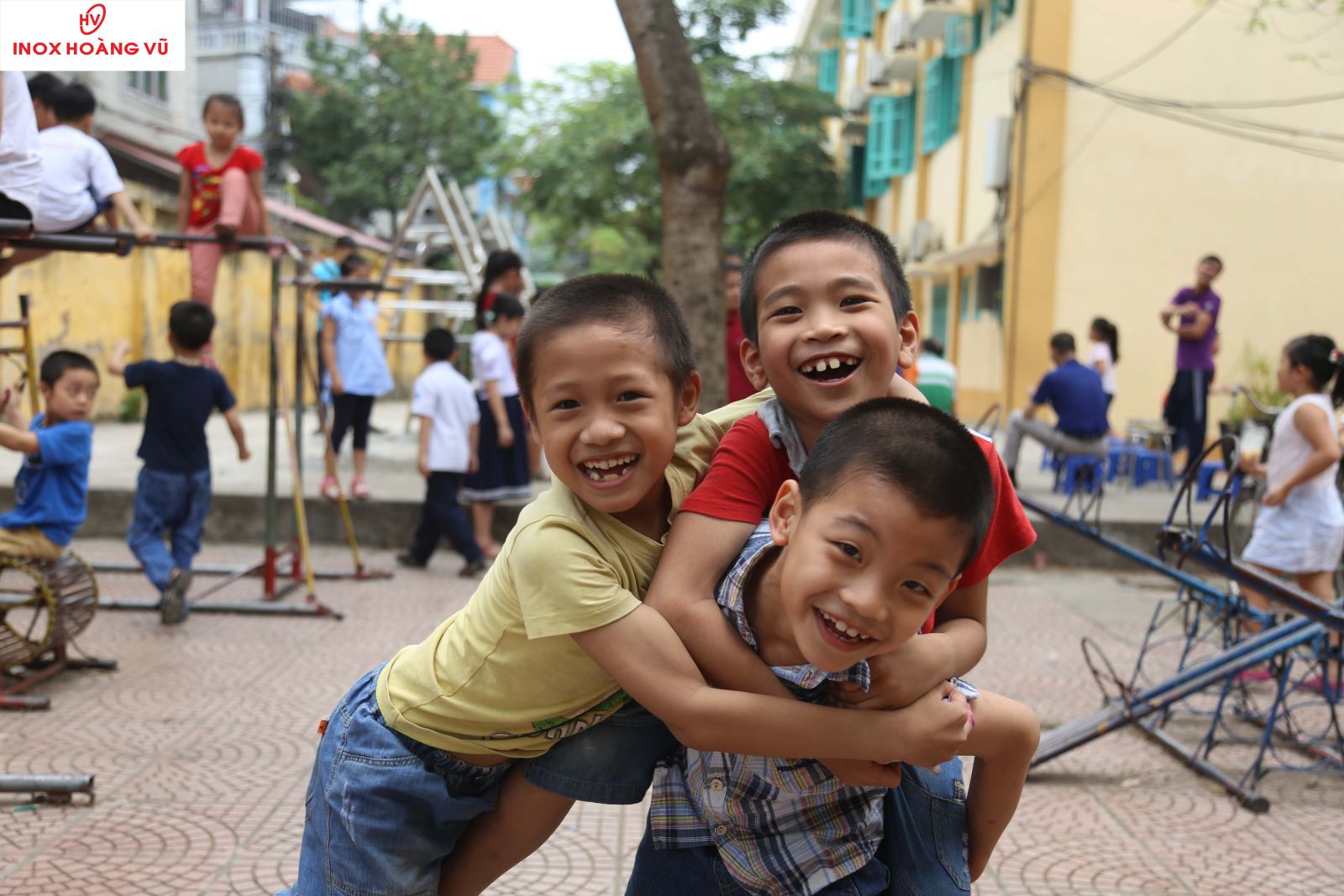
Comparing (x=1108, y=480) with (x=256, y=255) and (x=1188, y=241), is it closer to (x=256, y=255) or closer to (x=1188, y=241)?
(x=1188, y=241)

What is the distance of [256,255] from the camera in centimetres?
1752

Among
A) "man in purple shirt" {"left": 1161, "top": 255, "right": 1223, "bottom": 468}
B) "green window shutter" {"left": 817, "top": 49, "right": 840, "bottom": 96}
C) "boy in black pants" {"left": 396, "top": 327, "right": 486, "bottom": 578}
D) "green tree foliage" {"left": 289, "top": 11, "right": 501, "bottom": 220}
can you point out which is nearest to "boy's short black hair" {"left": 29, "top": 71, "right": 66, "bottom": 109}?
"boy in black pants" {"left": 396, "top": 327, "right": 486, "bottom": 578}

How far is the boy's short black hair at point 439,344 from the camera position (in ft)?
23.4

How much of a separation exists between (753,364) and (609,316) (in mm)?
291

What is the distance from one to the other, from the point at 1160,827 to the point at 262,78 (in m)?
28.1

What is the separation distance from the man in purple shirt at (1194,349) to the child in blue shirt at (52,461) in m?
8.44

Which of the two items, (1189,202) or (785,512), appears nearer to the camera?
(785,512)

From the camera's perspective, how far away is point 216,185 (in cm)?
608

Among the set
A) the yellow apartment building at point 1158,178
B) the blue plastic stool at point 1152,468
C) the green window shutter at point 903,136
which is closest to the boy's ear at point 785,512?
the blue plastic stool at point 1152,468

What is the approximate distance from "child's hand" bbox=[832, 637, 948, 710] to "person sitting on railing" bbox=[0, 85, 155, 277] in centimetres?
393

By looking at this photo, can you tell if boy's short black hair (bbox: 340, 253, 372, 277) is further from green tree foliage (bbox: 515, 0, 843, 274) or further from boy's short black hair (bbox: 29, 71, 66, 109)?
green tree foliage (bbox: 515, 0, 843, 274)

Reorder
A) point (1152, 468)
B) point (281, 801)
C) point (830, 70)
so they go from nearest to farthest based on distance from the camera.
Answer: point (281, 801)
point (1152, 468)
point (830, 70)

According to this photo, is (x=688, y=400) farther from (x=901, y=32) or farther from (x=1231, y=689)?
(x=901, y=32)

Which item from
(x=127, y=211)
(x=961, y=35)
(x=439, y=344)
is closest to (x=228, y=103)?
(x=127, y=211)
